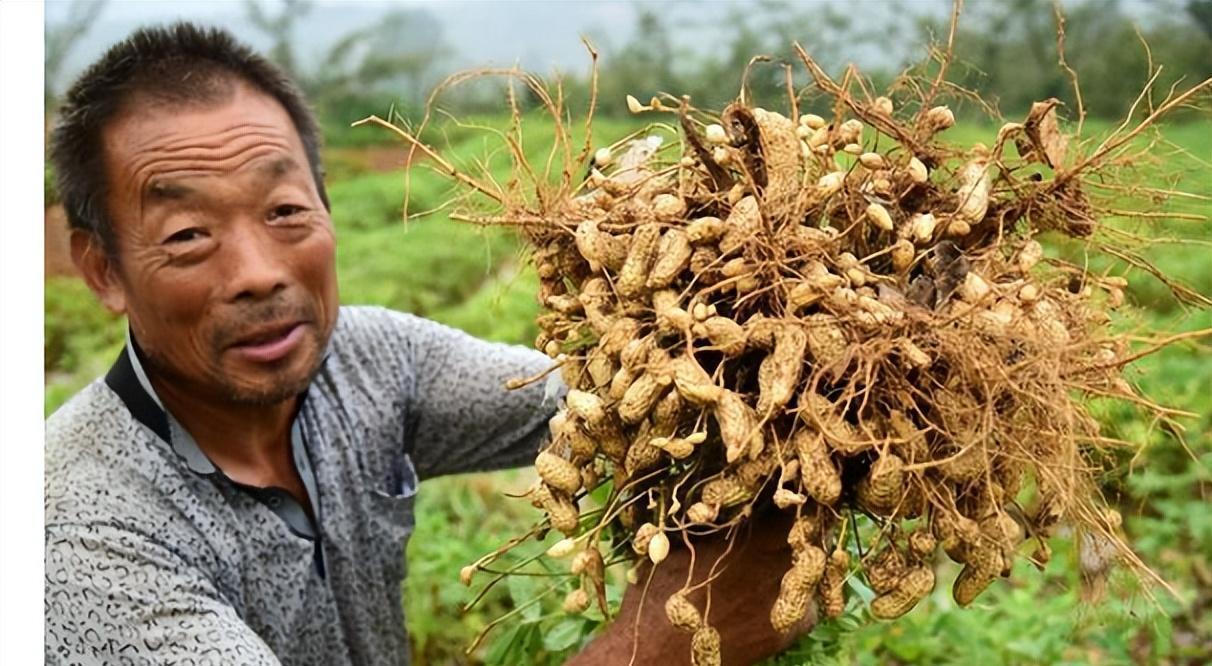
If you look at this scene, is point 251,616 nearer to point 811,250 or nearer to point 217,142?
point 217,142

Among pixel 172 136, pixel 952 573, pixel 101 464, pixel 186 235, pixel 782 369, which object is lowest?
pixel 952 573

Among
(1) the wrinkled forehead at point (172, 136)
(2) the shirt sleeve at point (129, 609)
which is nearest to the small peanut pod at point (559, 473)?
(2) the shirt sleeve at point (129, 609)

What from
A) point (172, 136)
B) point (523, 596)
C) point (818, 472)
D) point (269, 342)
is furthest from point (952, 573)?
point (172, 136)

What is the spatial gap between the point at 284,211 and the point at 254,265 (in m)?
0.10

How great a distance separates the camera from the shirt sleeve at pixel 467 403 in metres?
1.92

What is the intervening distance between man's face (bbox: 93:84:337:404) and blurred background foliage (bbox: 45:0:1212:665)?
232mm

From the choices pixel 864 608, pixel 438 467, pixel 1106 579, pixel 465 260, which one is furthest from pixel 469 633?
pixel 465 260

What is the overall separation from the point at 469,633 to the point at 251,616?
50.1 inches

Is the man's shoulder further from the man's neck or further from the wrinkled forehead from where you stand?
the wrinkled forehead

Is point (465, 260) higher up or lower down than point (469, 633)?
lower down

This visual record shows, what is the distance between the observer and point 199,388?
1.70 metres

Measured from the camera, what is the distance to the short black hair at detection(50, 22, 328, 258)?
64.4 inches
